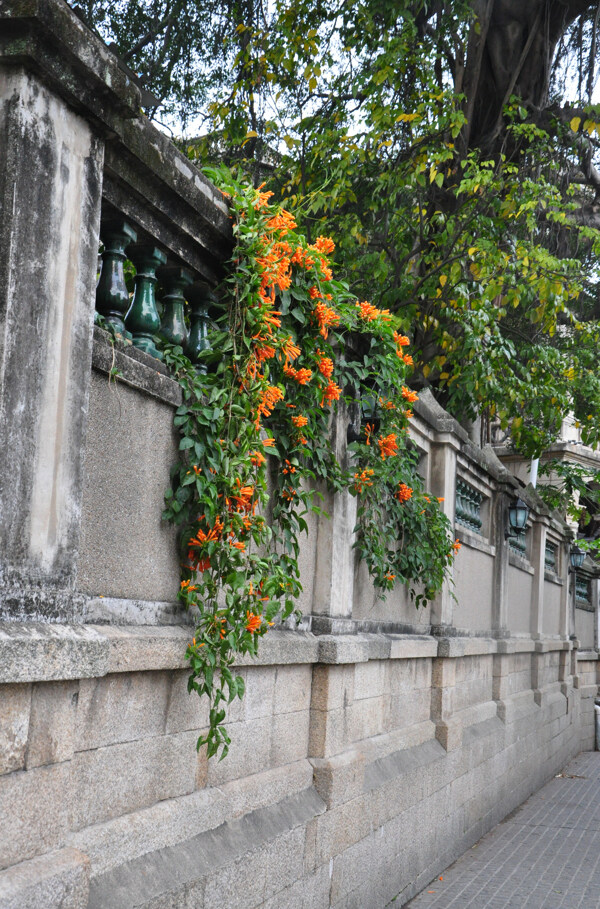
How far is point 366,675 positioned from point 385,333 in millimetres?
2162

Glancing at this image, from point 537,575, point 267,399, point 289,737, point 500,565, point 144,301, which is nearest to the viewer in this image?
point 144,301

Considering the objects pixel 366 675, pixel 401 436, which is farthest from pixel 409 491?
pixel 366 675

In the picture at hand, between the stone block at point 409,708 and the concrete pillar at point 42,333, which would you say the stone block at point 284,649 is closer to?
the concrete pillar at point 42,333

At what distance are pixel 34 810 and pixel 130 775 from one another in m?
0.78

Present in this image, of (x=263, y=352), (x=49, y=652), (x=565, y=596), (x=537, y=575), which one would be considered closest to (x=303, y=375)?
(x=263, y=352)

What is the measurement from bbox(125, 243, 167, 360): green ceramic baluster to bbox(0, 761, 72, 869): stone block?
5.51ft

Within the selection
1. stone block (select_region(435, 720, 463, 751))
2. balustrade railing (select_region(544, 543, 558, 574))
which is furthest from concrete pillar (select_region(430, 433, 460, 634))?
balustrade railing (select_region(544, 543, 558, 574))

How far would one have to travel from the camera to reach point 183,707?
3814mm

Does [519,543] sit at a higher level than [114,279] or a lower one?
lower

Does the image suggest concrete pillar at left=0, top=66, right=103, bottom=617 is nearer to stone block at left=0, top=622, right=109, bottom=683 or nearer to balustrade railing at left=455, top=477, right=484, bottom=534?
stone block at left=0, top=622, right=109, bottom=683

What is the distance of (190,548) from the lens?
386 centimetres

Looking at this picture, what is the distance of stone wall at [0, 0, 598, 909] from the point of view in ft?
8.84

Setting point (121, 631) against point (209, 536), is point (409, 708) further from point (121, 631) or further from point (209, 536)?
point (121, 631)

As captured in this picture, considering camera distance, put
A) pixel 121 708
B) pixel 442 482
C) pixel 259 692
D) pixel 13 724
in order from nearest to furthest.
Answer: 1. pixel 13 724
2. pixel 121 708
3. pixel 259 692
4. pixel 442 482
